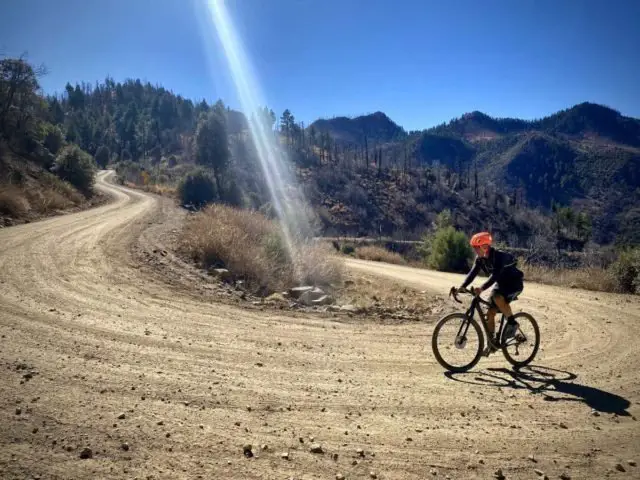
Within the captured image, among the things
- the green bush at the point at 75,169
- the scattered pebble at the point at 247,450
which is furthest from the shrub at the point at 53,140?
the scattered pebble at the point at 247,450

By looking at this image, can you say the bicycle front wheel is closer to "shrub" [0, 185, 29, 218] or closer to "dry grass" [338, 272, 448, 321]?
"dry grass" [338, 272, 448, 321]

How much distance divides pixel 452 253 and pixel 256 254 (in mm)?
14964

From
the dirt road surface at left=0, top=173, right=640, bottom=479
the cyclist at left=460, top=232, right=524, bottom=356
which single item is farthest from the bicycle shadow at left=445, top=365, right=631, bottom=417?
the cyclist at left=460, top=232, right=524, bottom=356

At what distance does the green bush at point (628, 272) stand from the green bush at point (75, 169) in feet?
120

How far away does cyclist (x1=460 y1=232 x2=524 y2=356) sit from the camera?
20.7 feet

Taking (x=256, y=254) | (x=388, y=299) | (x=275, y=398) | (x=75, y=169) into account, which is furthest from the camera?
(x=75, y=169)

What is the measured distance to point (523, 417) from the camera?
464cm

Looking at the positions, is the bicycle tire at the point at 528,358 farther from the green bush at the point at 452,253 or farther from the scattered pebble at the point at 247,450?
the green bush at the point at 452,253

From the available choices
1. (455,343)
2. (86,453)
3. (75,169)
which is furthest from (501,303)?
(75,169)

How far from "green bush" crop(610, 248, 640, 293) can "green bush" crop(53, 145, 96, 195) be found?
3647 cm

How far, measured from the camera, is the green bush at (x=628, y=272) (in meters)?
13.7

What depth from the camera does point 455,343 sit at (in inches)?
261

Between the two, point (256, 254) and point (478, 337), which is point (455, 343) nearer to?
point (478, 337)

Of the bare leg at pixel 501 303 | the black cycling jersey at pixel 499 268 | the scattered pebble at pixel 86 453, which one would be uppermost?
the black cycling jersey at pixel 499 268
